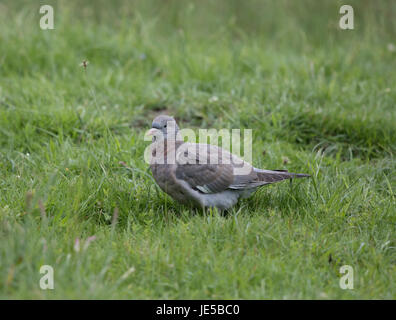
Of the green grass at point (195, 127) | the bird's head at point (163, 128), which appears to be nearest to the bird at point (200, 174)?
the bird's head at point (163, 128)

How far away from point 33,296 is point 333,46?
5.50 metres

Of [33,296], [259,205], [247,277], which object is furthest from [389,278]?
[33,296]

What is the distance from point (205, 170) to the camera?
138 inches

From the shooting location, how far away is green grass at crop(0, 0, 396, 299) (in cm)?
270

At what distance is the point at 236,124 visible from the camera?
472 centimetres

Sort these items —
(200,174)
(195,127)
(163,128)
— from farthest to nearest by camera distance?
(195,127)
(163,128)
(200,174)

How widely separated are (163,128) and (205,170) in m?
0.49

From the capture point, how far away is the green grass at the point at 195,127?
2.70 metres

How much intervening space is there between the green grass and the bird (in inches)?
5.3

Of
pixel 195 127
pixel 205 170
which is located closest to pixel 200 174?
pixel 205 170

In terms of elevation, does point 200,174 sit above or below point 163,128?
below

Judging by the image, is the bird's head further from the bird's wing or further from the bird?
the bird's wing

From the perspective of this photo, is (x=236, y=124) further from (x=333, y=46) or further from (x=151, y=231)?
(x=333, y=46)

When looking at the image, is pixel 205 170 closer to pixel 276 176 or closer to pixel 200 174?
pixel 200 174
